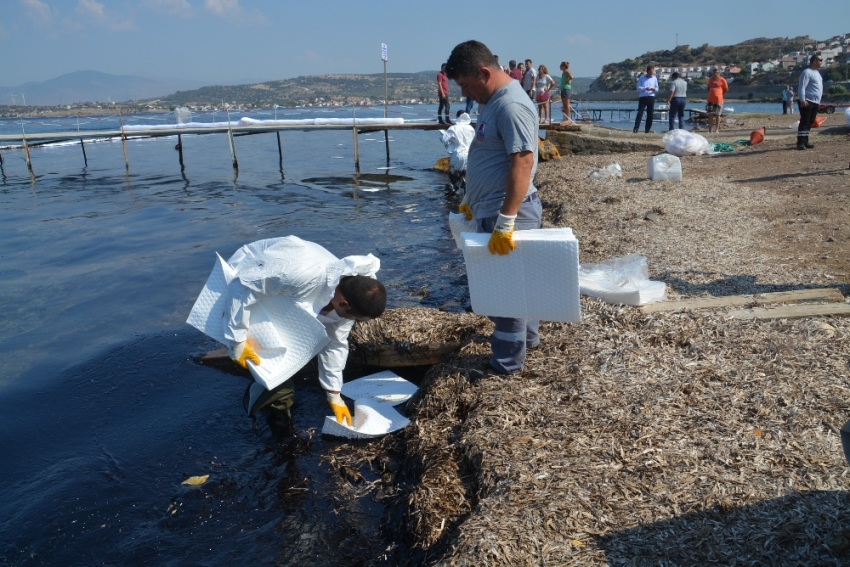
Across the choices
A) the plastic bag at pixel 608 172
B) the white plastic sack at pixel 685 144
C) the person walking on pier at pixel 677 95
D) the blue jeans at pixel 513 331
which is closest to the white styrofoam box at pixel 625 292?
the blue jeans at pixel 513 331

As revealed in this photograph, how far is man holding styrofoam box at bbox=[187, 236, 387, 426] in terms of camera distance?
360 centimetres

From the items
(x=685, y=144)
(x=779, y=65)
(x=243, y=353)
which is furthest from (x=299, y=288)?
(x=779, y=65)

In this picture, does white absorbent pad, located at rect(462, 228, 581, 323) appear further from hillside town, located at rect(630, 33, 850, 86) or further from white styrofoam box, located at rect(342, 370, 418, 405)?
hillside town, located at rect(630, 33, 850, 86)

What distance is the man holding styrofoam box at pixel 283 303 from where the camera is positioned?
3596 millimetres

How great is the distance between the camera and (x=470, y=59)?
362 cm

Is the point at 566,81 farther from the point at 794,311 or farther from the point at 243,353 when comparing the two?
the point at 243,353

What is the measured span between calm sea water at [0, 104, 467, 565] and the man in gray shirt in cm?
172

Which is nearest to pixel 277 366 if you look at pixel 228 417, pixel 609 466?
pixel 228 417

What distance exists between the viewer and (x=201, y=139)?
42500mm

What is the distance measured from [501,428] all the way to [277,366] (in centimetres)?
147

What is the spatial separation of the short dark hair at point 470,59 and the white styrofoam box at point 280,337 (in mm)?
1737

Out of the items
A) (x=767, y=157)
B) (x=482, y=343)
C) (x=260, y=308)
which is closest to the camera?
(x=260, y=308)

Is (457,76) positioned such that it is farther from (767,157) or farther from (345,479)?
(767,157)

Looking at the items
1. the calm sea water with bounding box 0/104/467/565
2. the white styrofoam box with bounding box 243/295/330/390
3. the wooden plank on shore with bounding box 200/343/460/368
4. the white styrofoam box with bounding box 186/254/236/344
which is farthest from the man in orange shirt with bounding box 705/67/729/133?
the white styrofoam box with bounding box 186/254/236/344
